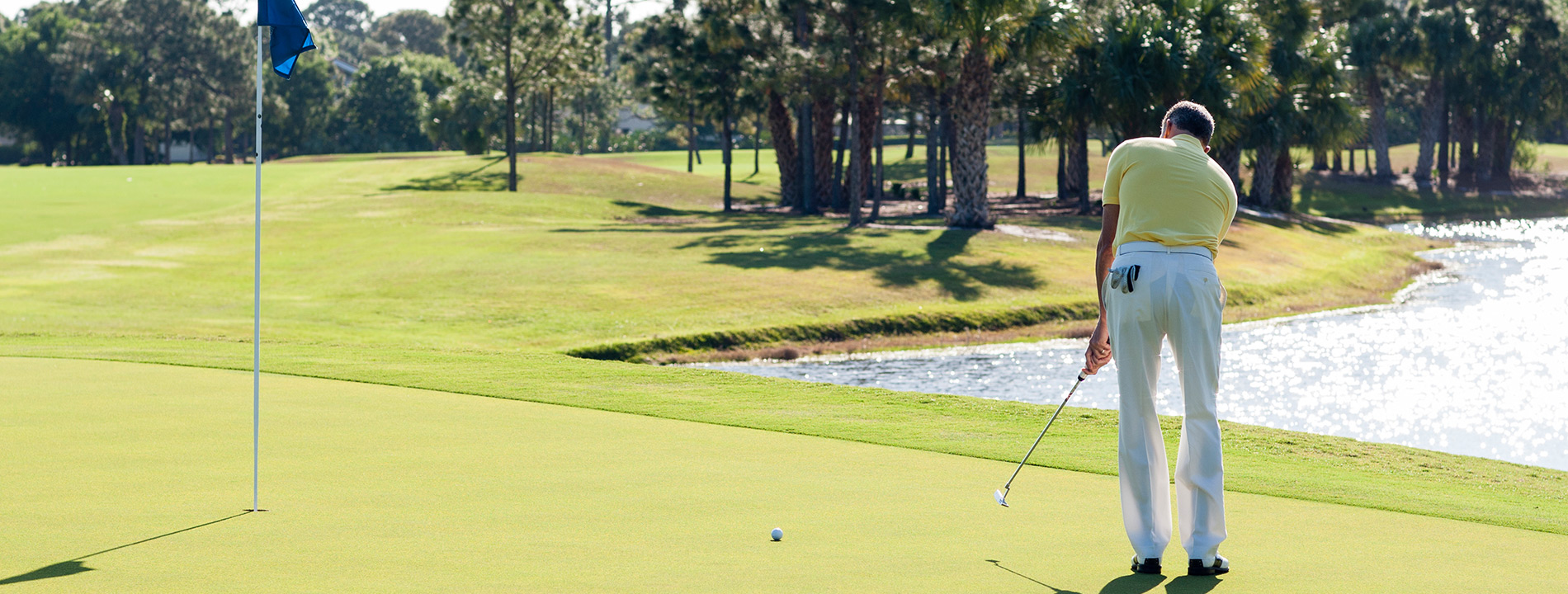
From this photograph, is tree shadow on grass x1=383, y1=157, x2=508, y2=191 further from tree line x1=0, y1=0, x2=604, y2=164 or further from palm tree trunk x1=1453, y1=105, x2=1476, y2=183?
palm tree trunk x1=1453, y1=105, x2=1476, y2=183

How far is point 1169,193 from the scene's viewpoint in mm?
6277

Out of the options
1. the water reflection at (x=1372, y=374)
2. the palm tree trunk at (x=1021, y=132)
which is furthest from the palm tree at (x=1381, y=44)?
the water reflection at (x=1372, y=374)

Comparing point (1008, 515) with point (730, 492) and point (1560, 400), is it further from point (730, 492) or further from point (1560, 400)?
point (1560, 400)

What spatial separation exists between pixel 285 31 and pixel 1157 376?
543 cm

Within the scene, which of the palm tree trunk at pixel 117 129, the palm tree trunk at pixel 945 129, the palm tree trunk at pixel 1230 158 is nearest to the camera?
the palm tree trunk at pixel 945 129

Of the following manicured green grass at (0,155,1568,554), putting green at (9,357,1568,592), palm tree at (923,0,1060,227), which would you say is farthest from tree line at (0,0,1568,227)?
putting green at (9,357,1568,592)

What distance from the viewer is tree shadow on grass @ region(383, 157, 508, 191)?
206 ft

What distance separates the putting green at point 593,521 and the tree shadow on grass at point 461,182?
52.7 metres

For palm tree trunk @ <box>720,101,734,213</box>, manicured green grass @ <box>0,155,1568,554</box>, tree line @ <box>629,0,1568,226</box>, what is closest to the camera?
manicured green grass @ <box>0,155,1568,554</box>

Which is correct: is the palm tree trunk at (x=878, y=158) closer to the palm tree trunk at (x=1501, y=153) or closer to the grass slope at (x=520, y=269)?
the grass slope at (x=520, y=269)

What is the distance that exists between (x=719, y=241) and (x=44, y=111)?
80.7m

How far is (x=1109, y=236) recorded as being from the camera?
21.5 feet

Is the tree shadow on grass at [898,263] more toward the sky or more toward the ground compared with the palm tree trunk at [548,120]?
more toward the ground

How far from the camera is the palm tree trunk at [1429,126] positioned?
249ft
